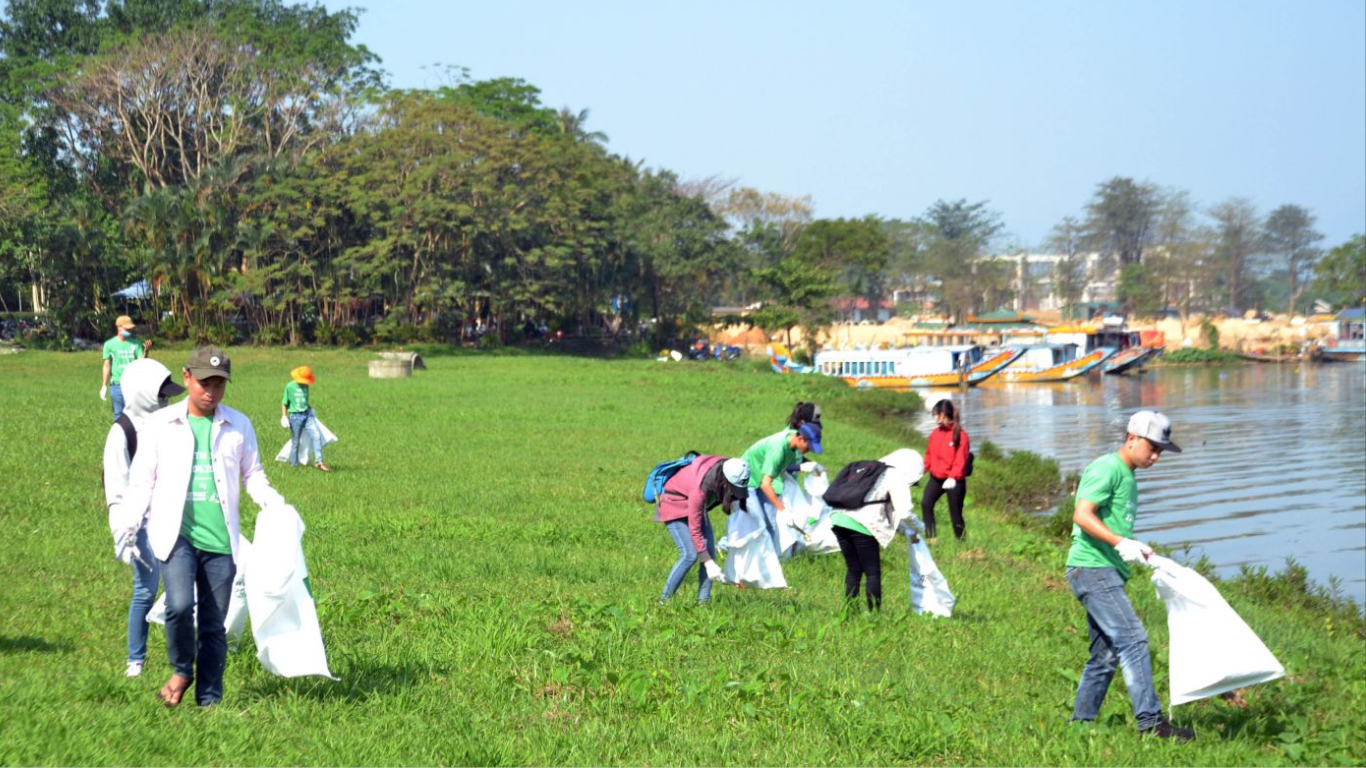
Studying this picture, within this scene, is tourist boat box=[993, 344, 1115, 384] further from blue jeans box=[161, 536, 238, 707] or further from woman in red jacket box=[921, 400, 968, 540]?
blue jeans box=[161, 536, 238, 707]

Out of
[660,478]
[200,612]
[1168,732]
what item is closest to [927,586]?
[660,478]

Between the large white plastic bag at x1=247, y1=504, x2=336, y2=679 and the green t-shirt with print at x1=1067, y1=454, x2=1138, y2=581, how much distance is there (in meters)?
4.03

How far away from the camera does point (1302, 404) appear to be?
47031mm

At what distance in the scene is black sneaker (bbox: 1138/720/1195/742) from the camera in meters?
7.22

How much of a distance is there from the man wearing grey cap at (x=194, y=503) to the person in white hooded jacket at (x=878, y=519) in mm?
4543

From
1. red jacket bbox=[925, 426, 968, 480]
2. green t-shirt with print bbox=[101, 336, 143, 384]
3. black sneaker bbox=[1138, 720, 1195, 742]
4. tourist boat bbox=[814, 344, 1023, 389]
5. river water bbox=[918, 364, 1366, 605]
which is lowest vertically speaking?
river water bbox=[918, 364, 1366, 605]

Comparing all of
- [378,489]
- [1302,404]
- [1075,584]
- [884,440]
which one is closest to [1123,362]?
[1302,404]

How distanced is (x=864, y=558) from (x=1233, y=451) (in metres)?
24.8

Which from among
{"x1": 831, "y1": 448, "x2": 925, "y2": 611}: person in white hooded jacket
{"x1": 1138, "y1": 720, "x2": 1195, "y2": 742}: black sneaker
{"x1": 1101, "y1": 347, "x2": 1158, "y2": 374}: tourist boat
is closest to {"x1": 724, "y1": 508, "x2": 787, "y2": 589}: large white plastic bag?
{"x1": 831, "y1": 448, "x2": 925, "y2": 611}: person in white hooded jacket

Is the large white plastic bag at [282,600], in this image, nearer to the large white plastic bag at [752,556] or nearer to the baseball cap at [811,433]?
the large white plastic bag at [752,556]

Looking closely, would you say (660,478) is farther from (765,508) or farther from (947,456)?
(947,456)

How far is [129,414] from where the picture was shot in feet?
23.3

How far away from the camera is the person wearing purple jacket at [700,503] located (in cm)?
951

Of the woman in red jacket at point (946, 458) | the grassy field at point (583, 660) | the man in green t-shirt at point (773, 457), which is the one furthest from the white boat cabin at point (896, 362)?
the man in green t-shirt at point (773, 457)
